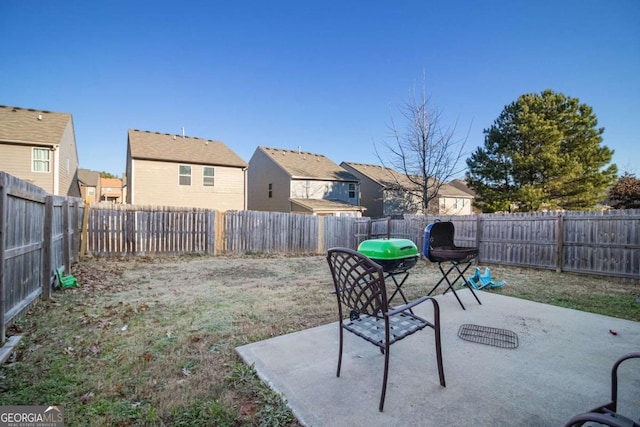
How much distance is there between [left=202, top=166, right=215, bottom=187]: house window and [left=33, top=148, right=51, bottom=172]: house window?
653 centimetres

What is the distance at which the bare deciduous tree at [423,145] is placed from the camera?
1519cm

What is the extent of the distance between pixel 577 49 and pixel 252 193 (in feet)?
64.5

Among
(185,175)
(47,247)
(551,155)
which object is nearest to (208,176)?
(185,175)

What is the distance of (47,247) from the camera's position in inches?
175

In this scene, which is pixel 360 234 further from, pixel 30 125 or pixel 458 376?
pixel 30 125

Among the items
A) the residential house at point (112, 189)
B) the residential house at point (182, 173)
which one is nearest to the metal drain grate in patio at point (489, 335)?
the residential house at point (182, 173)

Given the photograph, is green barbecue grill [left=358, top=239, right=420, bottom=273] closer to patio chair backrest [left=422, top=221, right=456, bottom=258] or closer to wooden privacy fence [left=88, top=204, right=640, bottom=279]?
patio chair backrest [left=422, top=221, right=456, bottom=258]

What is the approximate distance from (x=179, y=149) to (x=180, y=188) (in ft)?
7.53

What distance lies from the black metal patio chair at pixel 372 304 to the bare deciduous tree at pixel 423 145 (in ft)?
48.3

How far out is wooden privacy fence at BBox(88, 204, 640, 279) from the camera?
6875 mm

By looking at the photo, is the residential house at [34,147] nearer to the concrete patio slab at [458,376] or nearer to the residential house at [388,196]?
the concrete patio slab at [458,376]

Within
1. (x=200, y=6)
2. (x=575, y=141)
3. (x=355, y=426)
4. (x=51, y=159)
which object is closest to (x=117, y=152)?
(x=51, y=159)

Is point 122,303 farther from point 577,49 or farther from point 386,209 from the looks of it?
point 386,209

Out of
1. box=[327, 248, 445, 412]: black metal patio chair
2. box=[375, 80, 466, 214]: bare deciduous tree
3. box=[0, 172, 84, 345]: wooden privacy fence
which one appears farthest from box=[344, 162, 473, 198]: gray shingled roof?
box=[327, 248, 445, 412]: black metal patio chair
